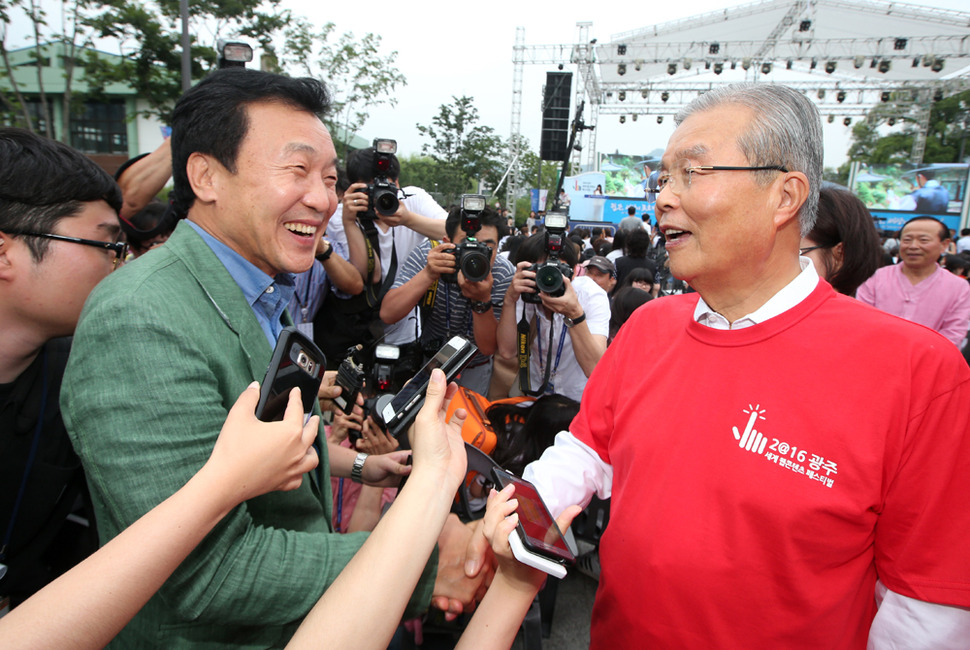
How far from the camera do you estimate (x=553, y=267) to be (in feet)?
9.93

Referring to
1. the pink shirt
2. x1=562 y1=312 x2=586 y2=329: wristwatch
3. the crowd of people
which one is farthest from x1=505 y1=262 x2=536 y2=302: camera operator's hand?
the pink shirt

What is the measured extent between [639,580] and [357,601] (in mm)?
805

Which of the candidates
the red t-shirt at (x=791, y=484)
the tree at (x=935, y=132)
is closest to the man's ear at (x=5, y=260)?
the red t-shirt at (x=791, y=484)

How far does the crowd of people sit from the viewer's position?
1.03 metres

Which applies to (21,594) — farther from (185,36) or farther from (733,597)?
(185,36)

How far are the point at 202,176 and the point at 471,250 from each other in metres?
1.83

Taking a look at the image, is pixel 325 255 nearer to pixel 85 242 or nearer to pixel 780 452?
pixel 85 242

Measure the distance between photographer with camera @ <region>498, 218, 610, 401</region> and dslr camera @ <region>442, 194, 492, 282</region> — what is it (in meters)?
0.24

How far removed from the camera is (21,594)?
1781 millimetres

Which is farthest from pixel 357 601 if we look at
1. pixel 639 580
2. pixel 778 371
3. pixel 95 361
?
pixel 778 371

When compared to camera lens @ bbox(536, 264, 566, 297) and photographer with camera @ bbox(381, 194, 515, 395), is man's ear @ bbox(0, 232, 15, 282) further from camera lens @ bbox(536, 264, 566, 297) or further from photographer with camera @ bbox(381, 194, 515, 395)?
camera lens @ bbox(536, 264, 566, 297)

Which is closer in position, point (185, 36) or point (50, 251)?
point (50, 251)

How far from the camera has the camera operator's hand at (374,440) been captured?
8.02ft

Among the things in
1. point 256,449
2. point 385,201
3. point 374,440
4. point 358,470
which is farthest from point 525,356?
point 256,449
